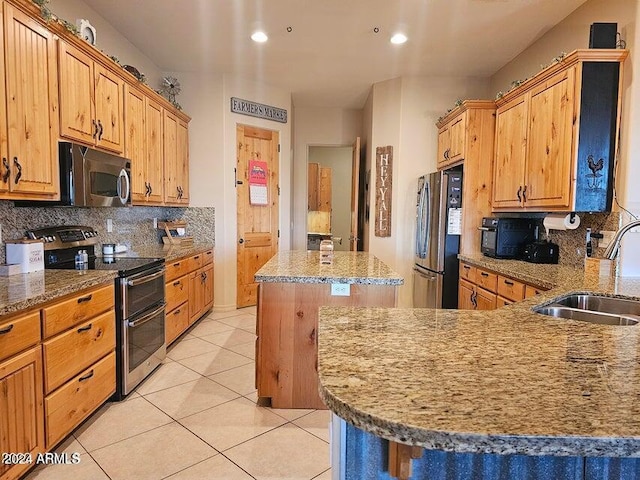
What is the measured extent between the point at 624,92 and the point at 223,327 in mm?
4009

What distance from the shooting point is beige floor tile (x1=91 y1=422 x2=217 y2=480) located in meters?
1.87

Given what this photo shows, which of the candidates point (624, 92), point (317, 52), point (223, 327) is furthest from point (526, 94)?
point (223, 327)

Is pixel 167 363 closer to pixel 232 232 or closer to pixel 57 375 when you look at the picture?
pixel 57 375

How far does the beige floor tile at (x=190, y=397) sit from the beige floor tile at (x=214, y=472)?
540 mm

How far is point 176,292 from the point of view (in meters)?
3.59

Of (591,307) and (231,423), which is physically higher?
(591,307)

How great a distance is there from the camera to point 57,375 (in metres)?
1.91

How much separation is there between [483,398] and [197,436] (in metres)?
1.94

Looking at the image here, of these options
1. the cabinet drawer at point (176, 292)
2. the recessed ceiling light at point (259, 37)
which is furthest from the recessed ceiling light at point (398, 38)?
the cabinet drawer at point (176, 292)

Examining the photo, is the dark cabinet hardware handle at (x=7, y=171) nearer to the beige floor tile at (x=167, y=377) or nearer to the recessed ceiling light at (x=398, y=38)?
the beige floor tile at (x=167, y=377)

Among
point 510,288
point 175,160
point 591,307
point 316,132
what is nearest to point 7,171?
point 175,160

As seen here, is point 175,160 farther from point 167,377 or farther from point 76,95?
point 167,377

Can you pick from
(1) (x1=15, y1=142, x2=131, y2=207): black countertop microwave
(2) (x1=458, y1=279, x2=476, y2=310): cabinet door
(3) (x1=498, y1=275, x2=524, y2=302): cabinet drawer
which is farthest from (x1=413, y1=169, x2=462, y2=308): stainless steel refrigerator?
(1) (x1=15, y1=142, x2=131, y2=207): black countertop microwave

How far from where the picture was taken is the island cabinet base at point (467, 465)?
82cm
